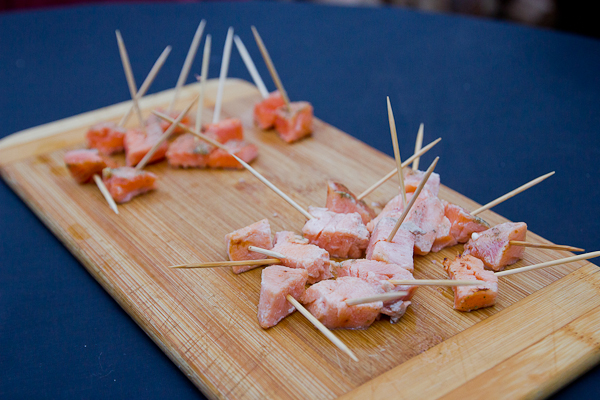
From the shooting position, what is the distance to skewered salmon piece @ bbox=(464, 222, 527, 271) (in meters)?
2.37

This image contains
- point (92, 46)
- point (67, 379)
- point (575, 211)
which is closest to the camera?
point (67, 379)

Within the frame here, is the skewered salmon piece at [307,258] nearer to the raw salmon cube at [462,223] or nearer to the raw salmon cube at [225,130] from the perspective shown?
the raw salmon cube at [462,223]

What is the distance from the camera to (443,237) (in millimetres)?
2494

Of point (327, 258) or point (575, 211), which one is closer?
point (327, 258)

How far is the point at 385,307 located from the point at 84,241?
4.87 ft

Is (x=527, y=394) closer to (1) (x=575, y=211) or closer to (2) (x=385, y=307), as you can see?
(2) (x=385, y=307)

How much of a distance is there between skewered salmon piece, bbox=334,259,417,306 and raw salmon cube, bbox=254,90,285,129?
1534 millimetres

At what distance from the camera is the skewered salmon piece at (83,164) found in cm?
297

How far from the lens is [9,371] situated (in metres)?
2.02

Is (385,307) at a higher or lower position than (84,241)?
higher

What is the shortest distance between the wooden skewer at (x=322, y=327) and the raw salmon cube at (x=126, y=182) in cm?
125

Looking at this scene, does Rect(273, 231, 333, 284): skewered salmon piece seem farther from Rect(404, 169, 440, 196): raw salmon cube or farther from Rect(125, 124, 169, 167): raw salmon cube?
Rect(125, 124, 169, 167): raw salmon cube

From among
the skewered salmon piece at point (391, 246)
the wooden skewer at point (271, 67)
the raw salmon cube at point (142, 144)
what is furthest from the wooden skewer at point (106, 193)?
the skewered salmon piece at point (391, 246)

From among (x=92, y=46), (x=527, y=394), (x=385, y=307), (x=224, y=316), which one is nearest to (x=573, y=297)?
(x=527, y=394)
